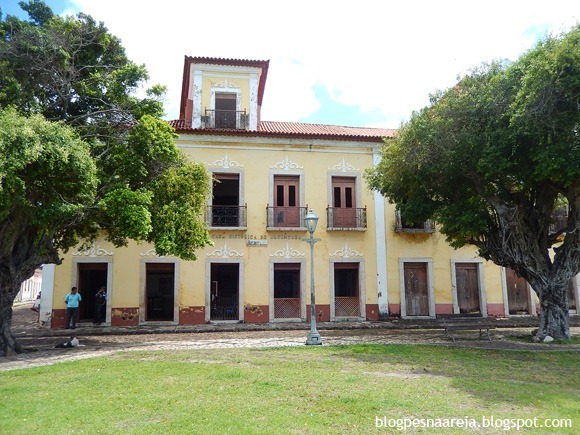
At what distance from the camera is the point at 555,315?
34.5 feet

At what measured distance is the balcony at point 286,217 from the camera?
52.5ft

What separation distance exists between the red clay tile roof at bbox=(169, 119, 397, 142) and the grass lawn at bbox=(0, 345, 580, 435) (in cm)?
912

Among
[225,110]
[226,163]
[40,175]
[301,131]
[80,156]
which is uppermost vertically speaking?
[225,110]

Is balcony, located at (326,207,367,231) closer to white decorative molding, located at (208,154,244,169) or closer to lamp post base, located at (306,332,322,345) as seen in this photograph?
white decorative molding, located at (208,154,244,169)

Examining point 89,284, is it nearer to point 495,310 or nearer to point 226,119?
point 226,119

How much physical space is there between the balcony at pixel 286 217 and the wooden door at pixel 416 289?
4329 millimetres

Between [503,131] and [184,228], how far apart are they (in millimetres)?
7231

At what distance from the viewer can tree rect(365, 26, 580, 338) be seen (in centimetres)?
862

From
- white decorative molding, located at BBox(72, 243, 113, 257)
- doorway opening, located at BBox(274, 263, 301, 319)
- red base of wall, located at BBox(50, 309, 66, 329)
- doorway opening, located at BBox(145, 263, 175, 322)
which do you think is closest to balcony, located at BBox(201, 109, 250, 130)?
doorway opening, located at BBox(274, 263, 301, 319)

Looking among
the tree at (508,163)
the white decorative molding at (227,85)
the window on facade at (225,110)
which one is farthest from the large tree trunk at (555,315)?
the white decorative molding at (227,85)

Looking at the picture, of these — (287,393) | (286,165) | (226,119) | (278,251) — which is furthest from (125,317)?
(287,393)

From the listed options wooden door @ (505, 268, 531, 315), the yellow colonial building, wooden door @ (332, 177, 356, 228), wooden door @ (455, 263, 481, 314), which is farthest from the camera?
wooden door @ (505, 268, 531, 315)

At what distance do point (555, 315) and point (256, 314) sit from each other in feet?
29.0

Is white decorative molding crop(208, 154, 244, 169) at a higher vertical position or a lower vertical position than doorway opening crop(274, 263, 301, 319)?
higher
